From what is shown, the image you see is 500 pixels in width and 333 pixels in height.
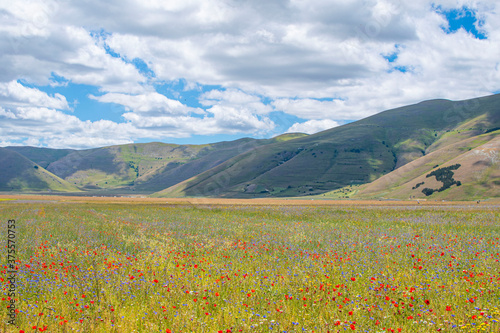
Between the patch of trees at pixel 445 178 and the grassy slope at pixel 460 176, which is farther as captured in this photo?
the patch of trees at pixel 445 178

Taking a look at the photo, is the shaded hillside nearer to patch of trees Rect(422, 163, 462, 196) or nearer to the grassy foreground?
patch of trees Rect(422, 163, 462, 196)

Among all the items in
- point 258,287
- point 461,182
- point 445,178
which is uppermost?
point 445,178

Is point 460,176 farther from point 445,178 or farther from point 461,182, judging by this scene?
point 461,182

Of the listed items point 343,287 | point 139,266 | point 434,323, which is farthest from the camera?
point 139,266

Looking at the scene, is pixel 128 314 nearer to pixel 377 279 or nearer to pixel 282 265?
pixel 282 265

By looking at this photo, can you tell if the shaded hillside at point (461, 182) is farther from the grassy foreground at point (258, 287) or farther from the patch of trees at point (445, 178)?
the grassy foreground at point (258, 287)

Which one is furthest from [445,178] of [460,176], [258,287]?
[258,287]

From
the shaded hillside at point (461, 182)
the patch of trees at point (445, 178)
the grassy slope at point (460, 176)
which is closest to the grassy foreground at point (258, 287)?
the shaded hillside at point (461, 182)

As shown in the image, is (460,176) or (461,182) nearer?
(461,182)

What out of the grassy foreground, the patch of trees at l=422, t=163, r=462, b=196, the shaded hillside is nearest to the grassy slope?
the shaded hillside

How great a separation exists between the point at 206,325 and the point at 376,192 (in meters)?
151

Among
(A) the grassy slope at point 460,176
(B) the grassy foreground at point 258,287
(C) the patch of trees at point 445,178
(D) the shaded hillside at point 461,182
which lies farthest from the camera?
(C) the patch of trees at point 445,178

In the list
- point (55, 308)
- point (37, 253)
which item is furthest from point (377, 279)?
point (37, 253)

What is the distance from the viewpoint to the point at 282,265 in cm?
1326
